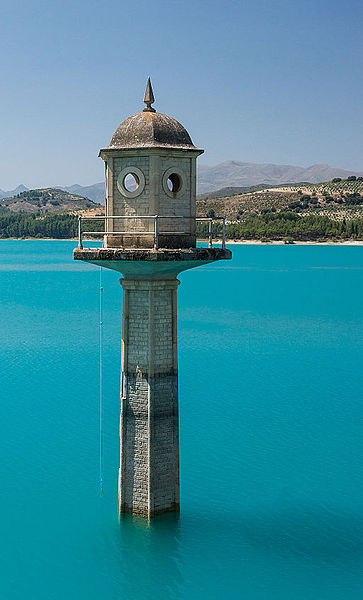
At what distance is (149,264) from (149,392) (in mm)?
3545

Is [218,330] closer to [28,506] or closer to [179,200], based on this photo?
[28,506]

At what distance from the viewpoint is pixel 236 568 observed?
17094mm

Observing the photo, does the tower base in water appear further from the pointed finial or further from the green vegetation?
the green vegetation

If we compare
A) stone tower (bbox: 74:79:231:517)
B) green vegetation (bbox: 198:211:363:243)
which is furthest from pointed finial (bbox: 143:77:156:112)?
green vegetation (bbox: 198:211:363:243)

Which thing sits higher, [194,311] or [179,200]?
[179,200]

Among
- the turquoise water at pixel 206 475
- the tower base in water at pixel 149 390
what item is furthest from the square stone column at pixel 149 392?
the turquoise water at pixel 206 475

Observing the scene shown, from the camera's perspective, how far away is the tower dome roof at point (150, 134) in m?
15.7

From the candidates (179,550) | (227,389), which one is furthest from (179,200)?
(227,389)

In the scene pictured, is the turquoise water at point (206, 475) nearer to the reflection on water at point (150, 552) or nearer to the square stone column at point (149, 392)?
the reflection on water at point (150, 552)

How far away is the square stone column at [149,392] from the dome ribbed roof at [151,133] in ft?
11.4

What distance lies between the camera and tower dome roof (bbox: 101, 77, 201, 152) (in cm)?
1571

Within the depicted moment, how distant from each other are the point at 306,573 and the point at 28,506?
8.77 m

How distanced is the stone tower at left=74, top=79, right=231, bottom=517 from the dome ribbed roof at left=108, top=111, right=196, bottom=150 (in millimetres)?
25

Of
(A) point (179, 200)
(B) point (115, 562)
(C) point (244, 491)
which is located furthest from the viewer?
(C) point (244, 491)
